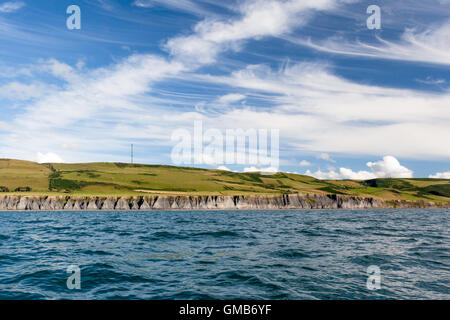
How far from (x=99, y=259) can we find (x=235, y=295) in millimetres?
11569

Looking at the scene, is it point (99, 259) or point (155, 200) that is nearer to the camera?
point (99, 259)

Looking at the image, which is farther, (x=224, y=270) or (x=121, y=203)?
(x=121, y=203)

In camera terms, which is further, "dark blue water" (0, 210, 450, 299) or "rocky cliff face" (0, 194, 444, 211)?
"rocky cliff face" (0, 194, 444, 211)

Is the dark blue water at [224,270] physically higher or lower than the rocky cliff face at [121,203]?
higher

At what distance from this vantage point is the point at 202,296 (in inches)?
509

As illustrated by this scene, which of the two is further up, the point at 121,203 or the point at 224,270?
the point at 224,270

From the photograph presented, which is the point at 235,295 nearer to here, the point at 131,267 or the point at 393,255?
the point at 131,267

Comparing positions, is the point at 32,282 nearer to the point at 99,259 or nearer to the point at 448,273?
the point at 99,259

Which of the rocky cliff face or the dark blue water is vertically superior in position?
the dark blue water

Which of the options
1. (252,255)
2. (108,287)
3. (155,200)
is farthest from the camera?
(155,200)

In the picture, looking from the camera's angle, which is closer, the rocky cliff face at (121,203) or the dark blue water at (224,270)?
the dark blue water at (224,270)
